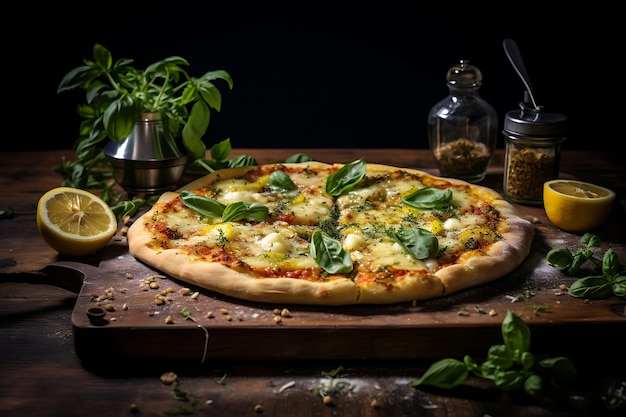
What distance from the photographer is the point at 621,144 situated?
20.0 ft

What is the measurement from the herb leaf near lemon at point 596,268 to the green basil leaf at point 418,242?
1.60 feet

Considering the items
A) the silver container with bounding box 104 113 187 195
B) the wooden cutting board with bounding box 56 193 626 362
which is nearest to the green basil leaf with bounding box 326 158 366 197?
the silver container with bounding box 104 113 187 195

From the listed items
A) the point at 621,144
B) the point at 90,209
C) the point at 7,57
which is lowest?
the point at 621,144

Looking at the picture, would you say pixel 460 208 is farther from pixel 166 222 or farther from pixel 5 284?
pixel 5 284

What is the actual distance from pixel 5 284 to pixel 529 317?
2261 millimetres

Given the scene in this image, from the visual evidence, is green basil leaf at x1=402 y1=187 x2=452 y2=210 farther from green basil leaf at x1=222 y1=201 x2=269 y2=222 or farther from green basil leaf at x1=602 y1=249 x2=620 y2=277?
green basil leaf at x1=602 y1=249 x2=620 y2=277

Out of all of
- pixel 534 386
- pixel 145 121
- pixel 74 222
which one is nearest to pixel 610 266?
pixel 534 386

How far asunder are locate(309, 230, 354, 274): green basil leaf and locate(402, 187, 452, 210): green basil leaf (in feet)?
2.29

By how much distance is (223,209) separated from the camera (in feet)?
A: 12.8

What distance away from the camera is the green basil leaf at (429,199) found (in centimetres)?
396

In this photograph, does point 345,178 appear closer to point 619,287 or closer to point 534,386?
point 619,287

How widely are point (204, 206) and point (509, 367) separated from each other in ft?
5.72

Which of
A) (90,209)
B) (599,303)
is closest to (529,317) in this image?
(599,303)

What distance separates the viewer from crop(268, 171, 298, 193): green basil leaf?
4309 mm
